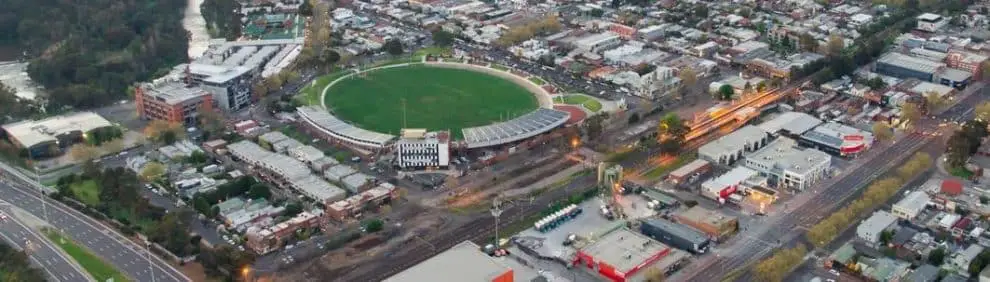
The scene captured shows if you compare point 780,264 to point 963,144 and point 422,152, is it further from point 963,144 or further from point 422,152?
point 422,152

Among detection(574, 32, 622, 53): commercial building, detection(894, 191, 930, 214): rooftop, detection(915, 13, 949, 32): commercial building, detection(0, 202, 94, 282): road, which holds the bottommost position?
detection(0, 202, 94, 282): road

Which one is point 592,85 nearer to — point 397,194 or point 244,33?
point 397,194

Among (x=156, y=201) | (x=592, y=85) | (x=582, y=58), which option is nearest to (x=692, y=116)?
(x=592, y=85)

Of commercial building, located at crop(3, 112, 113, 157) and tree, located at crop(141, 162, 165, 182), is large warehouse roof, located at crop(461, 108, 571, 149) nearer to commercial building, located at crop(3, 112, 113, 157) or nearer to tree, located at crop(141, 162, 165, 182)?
tree, located at crop(141, 162, 165, 182)

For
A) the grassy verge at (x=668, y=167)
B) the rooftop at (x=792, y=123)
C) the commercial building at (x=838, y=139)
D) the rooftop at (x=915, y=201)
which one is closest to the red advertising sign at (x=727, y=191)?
the grassy verge at (x=668, y=167)

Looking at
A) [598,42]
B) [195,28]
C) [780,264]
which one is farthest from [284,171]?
[195,28]

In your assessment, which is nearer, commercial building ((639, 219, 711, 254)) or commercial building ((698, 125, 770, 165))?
commercial building ((639, 219, 711, 254))

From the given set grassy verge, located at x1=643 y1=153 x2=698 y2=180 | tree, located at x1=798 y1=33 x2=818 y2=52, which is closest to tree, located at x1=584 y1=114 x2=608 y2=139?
grassy verge, located at x1=643 y1=153 x2=698 y2=180
